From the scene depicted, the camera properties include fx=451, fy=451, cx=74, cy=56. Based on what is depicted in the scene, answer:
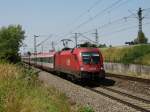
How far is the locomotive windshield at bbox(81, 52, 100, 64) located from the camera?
3212 centimetres

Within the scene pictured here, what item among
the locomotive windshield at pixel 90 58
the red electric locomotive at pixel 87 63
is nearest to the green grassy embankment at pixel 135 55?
the red electric locomotive at pixel 87 63

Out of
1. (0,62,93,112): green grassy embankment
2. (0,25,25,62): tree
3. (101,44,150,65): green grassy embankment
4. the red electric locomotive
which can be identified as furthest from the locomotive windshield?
(0,25,25,62): tree

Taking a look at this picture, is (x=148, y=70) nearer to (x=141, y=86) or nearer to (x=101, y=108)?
(x=141, y=86)

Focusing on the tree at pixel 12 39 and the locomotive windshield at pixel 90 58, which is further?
the tree at pixel 12 39

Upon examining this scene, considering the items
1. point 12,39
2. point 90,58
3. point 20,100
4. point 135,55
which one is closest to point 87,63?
point 90,58

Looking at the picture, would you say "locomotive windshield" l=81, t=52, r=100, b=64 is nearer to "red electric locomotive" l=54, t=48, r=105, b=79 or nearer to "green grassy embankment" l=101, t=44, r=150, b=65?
"red electric locomotive" l=54, t=48, r=105, b=79

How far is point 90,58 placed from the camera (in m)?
32.2

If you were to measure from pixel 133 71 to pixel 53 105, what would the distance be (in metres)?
31.6

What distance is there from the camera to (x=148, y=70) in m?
39.6

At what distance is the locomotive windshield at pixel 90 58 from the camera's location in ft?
105

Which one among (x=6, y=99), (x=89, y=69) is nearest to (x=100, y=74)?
(x=89, y=69)

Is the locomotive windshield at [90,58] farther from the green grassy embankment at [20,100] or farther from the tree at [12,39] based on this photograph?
the tree at [12,39]

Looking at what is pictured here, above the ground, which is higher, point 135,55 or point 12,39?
point 12,39

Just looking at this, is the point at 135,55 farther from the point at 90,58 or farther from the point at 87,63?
the point at 87,63
